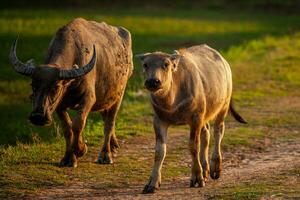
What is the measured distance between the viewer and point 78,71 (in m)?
11.5

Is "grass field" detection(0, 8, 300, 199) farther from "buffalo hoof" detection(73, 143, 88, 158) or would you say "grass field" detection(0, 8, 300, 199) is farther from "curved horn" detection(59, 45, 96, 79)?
"curved horn" detection(59, 45, 96, 79)

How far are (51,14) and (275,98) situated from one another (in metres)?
20.7

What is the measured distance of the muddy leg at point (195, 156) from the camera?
10953 millimetres

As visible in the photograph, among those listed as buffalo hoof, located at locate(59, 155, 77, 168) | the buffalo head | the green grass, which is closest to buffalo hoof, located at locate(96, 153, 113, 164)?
buffalo hoof, located at locate(59, 155, 77, 168)

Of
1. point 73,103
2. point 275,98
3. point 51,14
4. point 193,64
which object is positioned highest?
point 193,64

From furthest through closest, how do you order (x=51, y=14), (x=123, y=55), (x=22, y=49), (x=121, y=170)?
1. (x=51, y=14)
2. (x=22, y=49)
3. (x=123, y=55)
4. (x=121, y=170)

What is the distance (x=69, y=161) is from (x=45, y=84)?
1302 millimetres

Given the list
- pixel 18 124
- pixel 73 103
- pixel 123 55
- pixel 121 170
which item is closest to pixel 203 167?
pixel 121 170

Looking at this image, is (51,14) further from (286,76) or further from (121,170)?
(121,170)

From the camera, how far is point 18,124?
1739 cm

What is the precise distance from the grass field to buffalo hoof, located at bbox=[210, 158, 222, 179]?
1.73 feet

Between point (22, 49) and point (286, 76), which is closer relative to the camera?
point (286, 76)

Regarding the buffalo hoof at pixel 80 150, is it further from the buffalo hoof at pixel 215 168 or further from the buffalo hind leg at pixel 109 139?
the buffalo hoof at pixel 215 168

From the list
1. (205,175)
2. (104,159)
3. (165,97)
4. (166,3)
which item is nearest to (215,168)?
(205,175)
